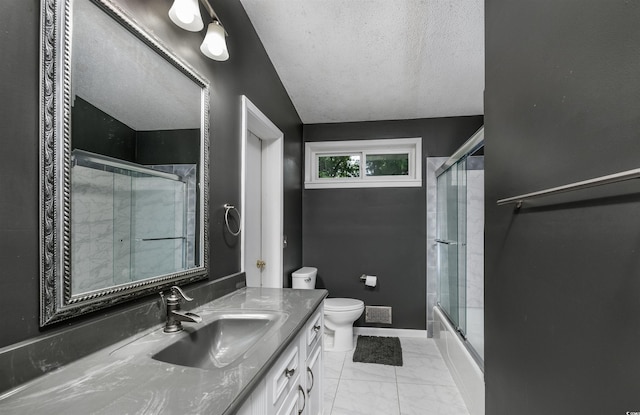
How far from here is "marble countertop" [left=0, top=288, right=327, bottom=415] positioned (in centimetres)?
61

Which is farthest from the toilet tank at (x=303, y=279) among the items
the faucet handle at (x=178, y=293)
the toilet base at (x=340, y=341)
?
the faucet handle at (x=178, y=293)

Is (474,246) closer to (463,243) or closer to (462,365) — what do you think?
(463,243)

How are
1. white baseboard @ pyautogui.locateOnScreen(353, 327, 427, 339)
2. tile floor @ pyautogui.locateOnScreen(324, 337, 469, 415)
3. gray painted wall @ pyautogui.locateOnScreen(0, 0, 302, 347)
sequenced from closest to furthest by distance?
gray painted wall @ pyautogui.locateOnScreen(0, 0, 302, 347) → tile floor @ pyautogui.locateOnScreen(324, 337, 469, 415) → white baseboard @ pyautogui.locateOnScreen(353, 327, 427, 339)

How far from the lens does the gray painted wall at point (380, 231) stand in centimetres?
343

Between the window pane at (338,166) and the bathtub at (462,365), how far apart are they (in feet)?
6.08

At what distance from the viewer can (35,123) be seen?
28.4 inches

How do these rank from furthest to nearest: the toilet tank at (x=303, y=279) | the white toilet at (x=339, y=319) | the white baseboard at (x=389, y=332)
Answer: the white baseboard at (x=389, y=332) → the toilet tank at (x=303, y=279) → the white toilet at (x=339, y=319)

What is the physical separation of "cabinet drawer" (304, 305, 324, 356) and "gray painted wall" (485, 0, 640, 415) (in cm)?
77

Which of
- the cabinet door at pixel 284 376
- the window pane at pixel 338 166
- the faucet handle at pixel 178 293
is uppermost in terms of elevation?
the window pane at pixel 338 166

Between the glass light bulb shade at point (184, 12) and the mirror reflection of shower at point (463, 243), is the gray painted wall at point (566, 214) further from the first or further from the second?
the mirror reflection of shower at point (463, 243)

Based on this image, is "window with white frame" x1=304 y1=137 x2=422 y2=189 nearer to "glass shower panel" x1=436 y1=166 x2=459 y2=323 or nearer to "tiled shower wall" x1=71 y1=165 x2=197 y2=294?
"glass shower panel" x1=436 y1=166 x2=459 y2=323

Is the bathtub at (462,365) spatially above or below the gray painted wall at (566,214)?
below

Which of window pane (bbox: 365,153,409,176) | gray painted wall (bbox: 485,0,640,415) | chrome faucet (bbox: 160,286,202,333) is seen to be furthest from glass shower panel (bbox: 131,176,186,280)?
window pane (bbox: 365,153,409,176)

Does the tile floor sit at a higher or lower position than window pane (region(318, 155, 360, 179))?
lower
